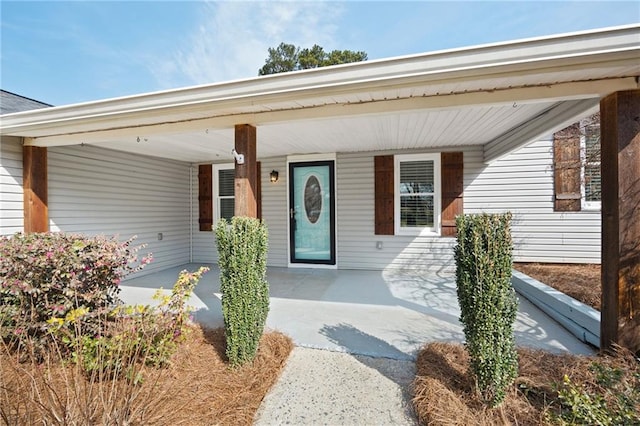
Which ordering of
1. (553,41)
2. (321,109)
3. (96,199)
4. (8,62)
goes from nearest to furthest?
(553,41) → (321,109) → (96,199) → (8,62)

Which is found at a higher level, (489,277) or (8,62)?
(8,62)

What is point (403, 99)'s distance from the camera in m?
2.64

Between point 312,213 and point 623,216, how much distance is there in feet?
15.0

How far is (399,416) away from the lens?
1.86m

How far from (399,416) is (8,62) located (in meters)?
9.74

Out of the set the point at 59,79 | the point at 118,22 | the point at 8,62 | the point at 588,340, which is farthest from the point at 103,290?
the point at 59,79

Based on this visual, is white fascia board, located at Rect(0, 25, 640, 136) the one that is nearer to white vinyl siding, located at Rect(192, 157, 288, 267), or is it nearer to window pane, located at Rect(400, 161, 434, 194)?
white vinyl siding, located at Rect(192, 157, 288, 267)

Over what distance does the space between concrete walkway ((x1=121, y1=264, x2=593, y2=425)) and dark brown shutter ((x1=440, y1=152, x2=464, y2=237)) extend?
3.20 ft

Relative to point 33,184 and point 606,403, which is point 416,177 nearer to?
point 606,403

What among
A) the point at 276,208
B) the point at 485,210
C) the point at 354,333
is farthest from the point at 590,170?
the point at 276,208

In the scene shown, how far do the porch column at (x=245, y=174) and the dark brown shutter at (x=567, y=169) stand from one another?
5297 millimetres

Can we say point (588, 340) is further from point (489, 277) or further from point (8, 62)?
point (8, 62)

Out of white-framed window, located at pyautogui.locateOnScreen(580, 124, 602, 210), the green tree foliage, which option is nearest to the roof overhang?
white-framed window, located at pyautogui.locateOnScreen(580, 124, 602, 210)

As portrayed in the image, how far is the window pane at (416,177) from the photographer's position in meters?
5.64
